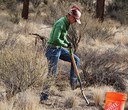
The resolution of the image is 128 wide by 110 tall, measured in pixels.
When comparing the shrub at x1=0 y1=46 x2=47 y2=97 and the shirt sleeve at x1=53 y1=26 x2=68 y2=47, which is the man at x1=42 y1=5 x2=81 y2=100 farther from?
the shrub at x1=0 y1=46 x2=47 y2=97

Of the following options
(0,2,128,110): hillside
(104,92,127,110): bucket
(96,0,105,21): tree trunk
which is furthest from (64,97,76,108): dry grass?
(96,0,105,21): tree trunk

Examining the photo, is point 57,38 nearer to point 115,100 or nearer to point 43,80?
point 43,80

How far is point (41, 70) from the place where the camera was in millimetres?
8188

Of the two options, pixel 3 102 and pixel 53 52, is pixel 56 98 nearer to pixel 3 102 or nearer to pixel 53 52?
pixel 53 52

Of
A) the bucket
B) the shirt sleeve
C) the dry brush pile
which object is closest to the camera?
the bucket

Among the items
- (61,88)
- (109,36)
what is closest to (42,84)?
(61,88)

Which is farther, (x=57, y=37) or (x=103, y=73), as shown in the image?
(x=103, y=73)

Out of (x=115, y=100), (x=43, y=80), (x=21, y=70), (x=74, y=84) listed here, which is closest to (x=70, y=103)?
(x=74, y=84)

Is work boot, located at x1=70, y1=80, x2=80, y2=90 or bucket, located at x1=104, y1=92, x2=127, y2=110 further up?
bucket, located at x1=104, y1=92, x2=127, y2=110

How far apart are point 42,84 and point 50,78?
176 millimetres

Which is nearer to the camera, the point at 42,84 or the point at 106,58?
the point at 42,84

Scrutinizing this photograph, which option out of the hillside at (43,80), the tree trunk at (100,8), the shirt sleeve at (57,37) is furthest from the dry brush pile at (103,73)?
the tree trunk at (100,8)

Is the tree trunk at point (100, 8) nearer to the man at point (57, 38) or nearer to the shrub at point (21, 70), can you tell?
the man at point (57, 38)

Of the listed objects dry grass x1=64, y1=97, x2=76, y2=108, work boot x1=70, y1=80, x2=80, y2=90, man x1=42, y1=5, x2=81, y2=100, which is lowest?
dry grass x1=64, y1=97, x2=76, y2=108
